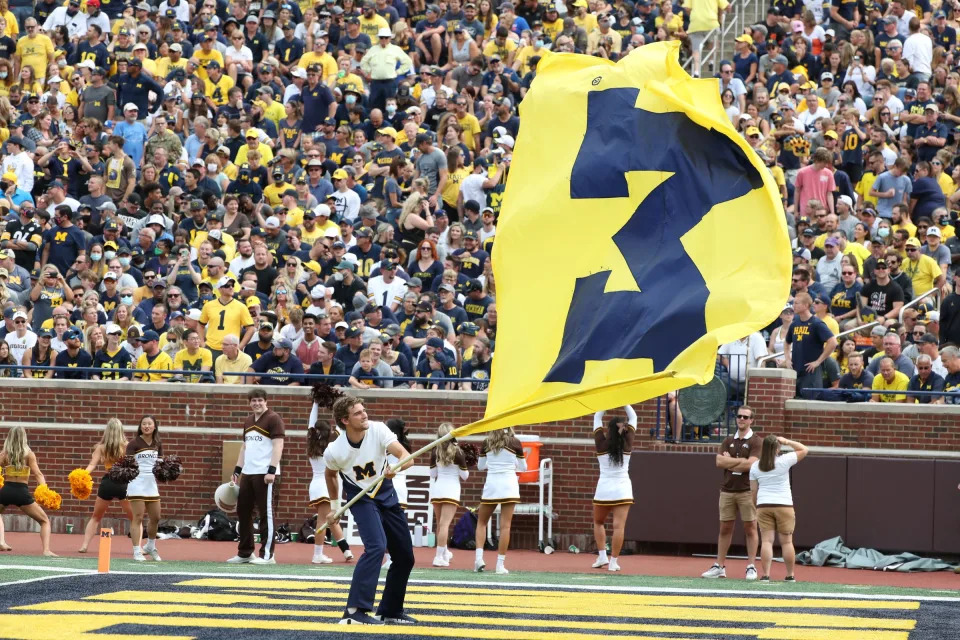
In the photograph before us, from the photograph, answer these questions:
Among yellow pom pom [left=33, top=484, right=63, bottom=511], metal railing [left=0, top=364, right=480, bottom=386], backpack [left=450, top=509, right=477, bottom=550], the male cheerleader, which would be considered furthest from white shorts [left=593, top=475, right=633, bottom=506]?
yellow pom pom [left=33, top=484, right=63, bottom=511]

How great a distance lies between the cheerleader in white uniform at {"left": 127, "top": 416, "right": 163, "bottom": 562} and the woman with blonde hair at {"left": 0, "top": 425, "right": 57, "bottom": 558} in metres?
0.97

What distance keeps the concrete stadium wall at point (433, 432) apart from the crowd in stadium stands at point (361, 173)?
13.6 inches

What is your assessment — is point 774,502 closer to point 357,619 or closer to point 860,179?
point 357,619

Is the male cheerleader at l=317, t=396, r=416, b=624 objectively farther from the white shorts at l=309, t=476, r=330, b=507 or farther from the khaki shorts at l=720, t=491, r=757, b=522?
the khaki shorts at l=720, t=491, r=757, b=522

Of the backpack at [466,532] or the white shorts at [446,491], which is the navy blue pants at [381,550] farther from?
the backpack at [466,532]

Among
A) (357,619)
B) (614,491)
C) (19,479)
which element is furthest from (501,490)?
(357,619)

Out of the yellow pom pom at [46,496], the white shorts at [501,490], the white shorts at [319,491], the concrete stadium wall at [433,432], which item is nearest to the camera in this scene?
the white shorts at [501,490]

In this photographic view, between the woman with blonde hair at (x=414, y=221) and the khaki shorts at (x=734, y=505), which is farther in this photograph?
the woman with blonde hair at (x=414, y=221)

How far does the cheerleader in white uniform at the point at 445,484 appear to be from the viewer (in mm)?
17062

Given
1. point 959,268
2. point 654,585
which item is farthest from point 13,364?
point 959,268

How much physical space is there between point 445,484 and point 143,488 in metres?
3.29

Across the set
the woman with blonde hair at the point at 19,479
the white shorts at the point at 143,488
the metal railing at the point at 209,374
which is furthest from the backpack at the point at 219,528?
the woman with blonde hair at the point at 19,479

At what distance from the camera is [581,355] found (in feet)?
33.7

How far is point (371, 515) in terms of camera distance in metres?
11.4
